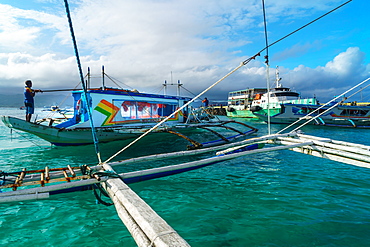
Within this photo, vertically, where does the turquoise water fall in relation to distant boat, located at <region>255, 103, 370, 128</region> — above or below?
below

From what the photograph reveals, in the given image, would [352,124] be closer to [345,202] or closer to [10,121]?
[345,202]

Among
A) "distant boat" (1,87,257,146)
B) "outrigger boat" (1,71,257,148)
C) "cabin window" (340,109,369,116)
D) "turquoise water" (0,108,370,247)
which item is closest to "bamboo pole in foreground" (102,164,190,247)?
"turquoise water" (0,108,370,247)

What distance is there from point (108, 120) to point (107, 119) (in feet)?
0.33

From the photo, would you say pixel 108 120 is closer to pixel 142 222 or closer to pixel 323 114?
pixel 142 222

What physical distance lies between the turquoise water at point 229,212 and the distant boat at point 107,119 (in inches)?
212

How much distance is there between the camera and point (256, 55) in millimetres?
5613

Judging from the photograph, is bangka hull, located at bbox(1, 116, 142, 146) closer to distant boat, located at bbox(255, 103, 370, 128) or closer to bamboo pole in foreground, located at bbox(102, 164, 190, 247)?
bamboo pole in foreground, located at bbox(102, 164, 190, 247)

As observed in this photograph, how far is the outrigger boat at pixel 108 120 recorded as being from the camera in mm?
10539

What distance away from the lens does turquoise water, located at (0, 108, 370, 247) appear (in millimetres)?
4027

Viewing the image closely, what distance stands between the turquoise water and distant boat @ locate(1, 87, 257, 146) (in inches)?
212

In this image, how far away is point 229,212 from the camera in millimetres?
4984

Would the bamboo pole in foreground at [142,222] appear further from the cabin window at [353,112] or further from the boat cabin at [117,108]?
the cabin window at [353,112]

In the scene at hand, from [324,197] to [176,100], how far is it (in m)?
13.5

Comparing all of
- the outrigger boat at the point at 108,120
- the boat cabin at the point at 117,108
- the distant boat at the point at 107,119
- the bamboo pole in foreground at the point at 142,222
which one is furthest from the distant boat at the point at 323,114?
the bamboo pole in foreground at the point at 142,222
